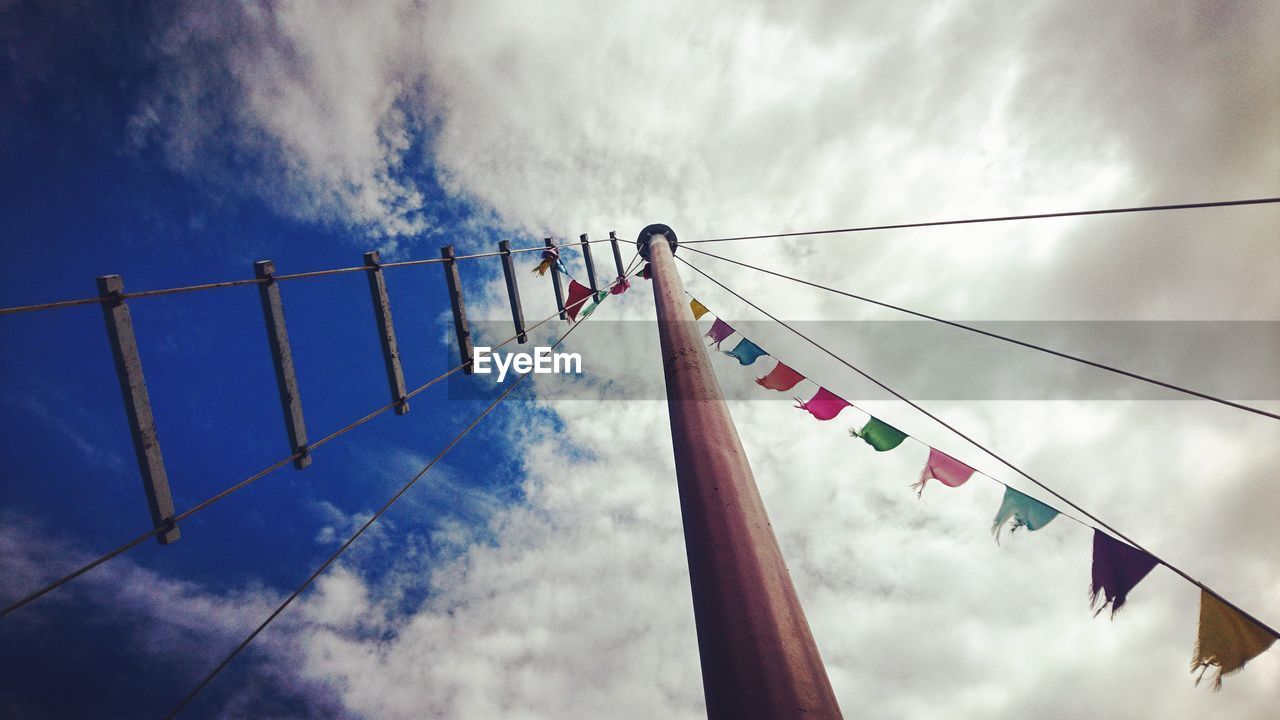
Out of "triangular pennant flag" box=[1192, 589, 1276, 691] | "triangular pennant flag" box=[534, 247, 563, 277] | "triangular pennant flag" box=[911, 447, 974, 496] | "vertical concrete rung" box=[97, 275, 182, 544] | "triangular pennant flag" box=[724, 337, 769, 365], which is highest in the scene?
"triangular pennant flag" box=[534, 247, 563, 277]

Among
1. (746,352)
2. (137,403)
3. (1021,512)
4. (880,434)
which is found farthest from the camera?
(746,352)

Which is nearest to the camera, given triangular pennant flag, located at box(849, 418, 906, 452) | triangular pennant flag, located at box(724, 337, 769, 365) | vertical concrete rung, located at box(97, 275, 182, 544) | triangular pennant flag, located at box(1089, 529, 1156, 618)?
vertical concrete rung, located at box(97, 275, 182, 544)

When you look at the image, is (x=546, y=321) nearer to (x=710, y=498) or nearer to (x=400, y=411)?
(x=400, y=411)

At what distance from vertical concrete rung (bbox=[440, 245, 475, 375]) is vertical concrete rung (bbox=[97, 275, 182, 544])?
3507 millimetres

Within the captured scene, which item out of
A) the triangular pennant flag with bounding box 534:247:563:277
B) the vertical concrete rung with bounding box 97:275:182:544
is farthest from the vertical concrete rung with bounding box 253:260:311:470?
the triangular pennant flag with bounding box 534:247:563:277

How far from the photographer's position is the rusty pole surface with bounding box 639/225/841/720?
2.77 metres

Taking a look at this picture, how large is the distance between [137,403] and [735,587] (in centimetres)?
472

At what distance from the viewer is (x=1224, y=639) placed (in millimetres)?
4949

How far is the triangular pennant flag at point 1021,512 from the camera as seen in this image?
6801 millimetres

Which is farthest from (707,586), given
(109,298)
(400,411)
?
(109,298)

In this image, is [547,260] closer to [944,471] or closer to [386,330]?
[386,330]

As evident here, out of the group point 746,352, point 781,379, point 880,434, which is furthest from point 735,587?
point 746,352

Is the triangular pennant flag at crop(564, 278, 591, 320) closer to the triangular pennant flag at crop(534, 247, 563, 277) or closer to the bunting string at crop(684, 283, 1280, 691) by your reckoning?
the triangular pennant flag at crop(534, 247, 563, 277)

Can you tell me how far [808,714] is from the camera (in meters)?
2.61
